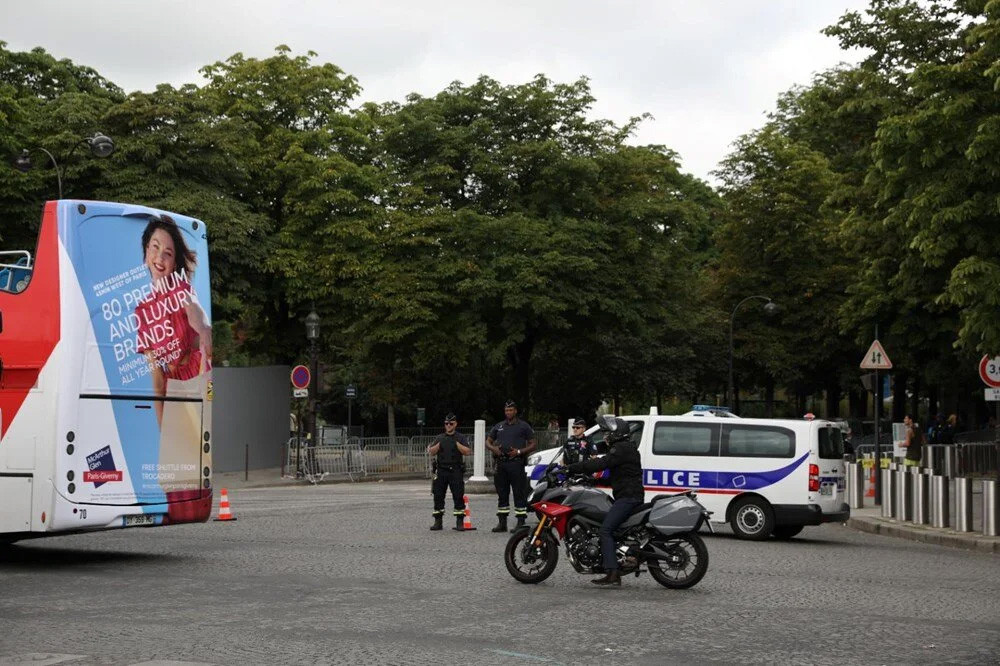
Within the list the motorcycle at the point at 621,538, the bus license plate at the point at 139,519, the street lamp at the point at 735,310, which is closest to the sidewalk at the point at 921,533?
the motorcycle at the point at 621,538

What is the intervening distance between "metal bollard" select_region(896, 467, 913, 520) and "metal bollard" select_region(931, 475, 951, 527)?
3.59ft

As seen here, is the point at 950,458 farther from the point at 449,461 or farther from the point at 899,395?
the point at 899,395

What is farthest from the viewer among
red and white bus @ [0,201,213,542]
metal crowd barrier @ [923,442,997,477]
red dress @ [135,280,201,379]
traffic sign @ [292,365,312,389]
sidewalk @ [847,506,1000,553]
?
traffic sign @ [292,365,312,389]

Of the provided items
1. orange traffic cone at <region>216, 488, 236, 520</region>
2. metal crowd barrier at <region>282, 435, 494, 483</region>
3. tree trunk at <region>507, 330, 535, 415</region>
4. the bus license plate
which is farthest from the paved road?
tree trunk at <region>507, 330, 535, 415</region>

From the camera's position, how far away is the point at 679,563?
13.7 metres

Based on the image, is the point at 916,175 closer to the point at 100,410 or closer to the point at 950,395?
the point at 100,410

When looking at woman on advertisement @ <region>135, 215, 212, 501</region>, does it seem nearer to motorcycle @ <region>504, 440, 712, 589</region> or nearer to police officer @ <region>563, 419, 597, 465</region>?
motorcycle @ <region>504, 440, 712, 589</region>

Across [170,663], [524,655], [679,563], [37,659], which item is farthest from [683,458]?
[37,659]

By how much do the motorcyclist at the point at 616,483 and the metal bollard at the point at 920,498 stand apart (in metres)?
11.1

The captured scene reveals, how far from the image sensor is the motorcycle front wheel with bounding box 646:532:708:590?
1368 centimetres

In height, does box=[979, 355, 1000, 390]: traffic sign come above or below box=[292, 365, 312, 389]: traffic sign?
below

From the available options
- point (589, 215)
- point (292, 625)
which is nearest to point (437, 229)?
point (589, 215)

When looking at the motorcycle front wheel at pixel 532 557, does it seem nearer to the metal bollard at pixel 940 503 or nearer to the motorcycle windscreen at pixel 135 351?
the motorcycle windscreen at pixel 135 351

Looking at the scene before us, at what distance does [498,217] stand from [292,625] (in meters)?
34.5
